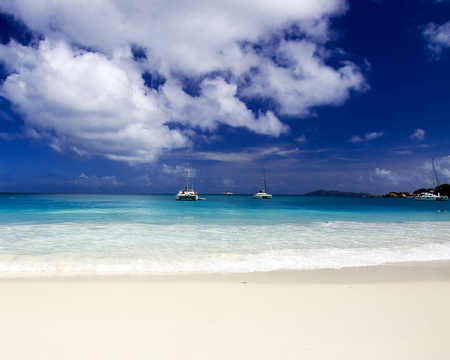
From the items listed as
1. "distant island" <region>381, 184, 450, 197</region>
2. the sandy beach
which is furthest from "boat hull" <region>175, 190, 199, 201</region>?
"distant island" <region>381, 184, 450, 197</region>

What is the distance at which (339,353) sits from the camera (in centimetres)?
334

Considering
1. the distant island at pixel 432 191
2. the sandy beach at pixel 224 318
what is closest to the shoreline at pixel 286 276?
the sandy beach at pixel 224 318

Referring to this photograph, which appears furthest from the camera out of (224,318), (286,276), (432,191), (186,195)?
(432,191)

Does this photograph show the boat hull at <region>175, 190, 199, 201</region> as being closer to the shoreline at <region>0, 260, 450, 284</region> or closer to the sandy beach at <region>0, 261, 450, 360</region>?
the shoreline at <region>0, 260, 450, 284</region>

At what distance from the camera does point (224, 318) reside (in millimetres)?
4344

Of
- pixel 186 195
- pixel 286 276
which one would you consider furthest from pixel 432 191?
pixel 286 276

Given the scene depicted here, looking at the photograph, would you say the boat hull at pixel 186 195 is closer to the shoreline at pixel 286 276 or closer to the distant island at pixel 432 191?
the shoreline at pixel 286 276

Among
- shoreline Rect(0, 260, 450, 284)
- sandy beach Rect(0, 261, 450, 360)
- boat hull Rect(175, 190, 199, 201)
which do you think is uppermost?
boat hull Rect(175, 190, 199, 201)

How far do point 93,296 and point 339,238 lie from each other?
1193 cm

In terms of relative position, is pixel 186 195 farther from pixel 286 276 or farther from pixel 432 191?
pixel 432 191

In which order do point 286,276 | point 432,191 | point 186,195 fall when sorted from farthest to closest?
1. point 432,191
2. point 186,195
3. point 286,276

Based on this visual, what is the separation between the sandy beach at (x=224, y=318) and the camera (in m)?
3.42

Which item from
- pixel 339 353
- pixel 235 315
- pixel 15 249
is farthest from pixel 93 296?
pixel 15 249

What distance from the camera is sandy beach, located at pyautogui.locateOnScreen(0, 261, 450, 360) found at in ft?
11.2
